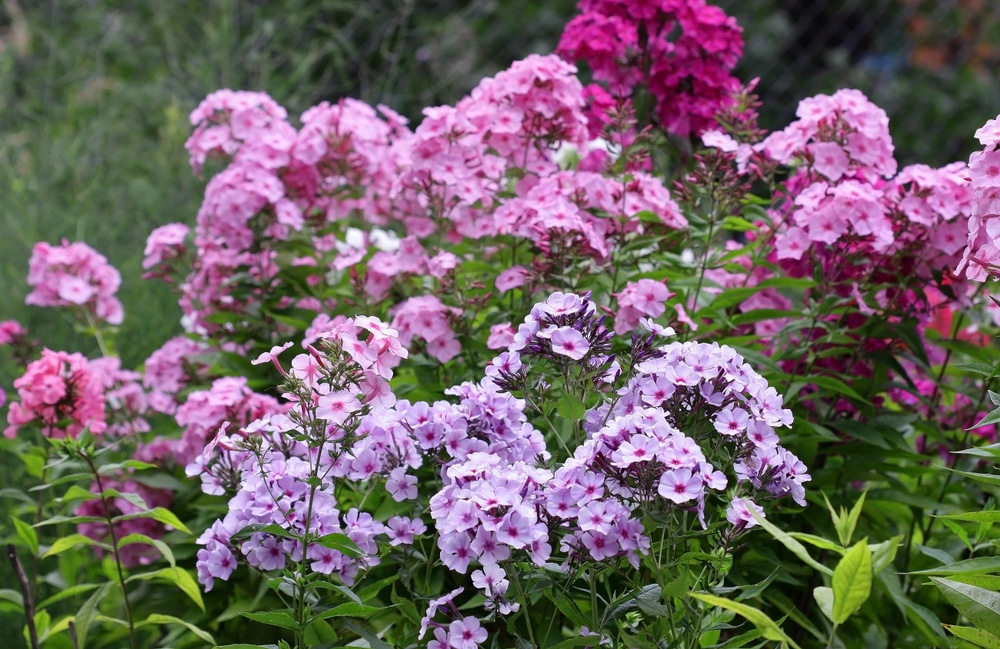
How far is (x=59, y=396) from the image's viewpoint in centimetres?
213

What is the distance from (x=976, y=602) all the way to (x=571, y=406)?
0.50 meters

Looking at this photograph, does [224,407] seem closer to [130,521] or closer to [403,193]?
[130,521]

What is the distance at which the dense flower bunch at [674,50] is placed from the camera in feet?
7.52

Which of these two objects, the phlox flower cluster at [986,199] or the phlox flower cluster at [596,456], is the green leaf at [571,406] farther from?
the phlox flower cluster at [986,199]

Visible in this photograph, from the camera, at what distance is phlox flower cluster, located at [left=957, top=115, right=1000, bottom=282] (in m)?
1.39

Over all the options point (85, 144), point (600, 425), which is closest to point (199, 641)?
point (600, 425)

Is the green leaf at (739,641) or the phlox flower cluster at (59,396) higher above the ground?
the phlox flower cluster at (59,396)

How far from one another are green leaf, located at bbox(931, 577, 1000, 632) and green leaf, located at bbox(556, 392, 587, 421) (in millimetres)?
444

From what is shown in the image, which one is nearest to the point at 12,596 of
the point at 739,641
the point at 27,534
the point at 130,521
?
the point at 27,534

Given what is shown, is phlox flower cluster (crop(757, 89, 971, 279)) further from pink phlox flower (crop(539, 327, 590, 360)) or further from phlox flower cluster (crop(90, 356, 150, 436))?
phlox flower cluster (crop(90, 356, 150, 436))

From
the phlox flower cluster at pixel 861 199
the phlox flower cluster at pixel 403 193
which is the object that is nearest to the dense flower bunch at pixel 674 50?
the phlox flower cluster at pixel 403 193

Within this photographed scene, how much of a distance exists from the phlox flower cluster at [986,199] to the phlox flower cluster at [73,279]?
→ 5.99 feet

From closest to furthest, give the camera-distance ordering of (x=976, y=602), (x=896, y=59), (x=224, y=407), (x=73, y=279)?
1. (x=976, y=602)
2. (x=224, y=407)
3. (x=73, y=279)
4. (x=896, y=59)

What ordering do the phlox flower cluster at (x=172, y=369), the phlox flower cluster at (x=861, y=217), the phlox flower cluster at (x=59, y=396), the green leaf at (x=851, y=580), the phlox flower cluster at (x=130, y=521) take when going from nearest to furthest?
the green leaf at (x=851, y=580)
the phlox flower cluster at (x=861, y=217)
the phlox flower cluster at (x=59, y=396)
the phlox flower cluster at (x=130, y=521)
the phlox flower cluster at (x=172, y=369)
